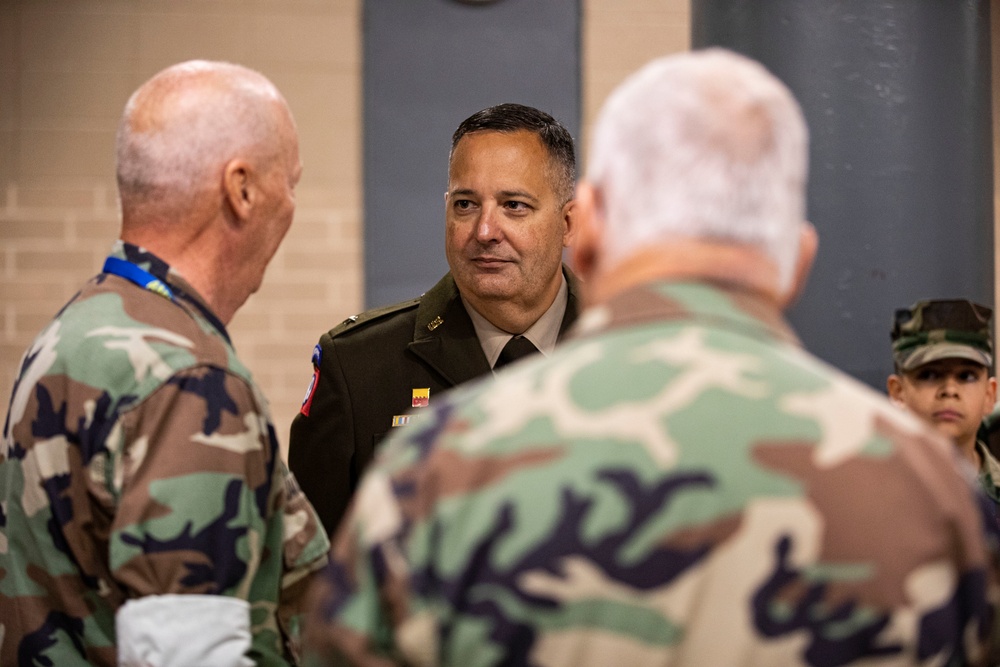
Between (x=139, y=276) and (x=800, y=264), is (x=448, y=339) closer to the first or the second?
(x=139, y=276)

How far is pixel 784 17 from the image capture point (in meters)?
2.95

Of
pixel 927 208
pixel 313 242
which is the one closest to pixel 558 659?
pixel 927 208

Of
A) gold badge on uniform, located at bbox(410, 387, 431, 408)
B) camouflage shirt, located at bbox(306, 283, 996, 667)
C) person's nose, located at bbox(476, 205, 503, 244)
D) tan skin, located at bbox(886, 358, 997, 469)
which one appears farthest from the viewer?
tan skin, located at bbox(886, 358, 997, 469)

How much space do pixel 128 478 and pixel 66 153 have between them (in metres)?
3.16

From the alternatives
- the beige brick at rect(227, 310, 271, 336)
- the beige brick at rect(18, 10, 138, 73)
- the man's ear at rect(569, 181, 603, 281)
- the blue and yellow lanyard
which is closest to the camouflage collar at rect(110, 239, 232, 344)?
the blue and yellow lanyard

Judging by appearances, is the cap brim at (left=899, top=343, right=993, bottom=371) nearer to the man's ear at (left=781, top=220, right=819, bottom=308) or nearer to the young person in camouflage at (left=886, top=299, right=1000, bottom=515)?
the young person in camouflage at (left=886, top=299, right=1000, bottom=515)

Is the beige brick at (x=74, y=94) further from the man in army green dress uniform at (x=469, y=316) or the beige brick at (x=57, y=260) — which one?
the man in army green dress uniform at (x=469, y=316)

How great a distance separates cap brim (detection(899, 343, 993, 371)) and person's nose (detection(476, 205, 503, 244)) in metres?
1.12

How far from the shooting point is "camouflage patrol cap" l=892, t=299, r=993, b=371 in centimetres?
290

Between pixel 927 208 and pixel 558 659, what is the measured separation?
7.51ft

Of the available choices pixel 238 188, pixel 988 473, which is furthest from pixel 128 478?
pixel 988 473

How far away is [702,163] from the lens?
3.33 feet

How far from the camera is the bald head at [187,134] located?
5.20 ft

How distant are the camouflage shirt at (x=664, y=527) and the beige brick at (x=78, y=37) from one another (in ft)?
12.0
